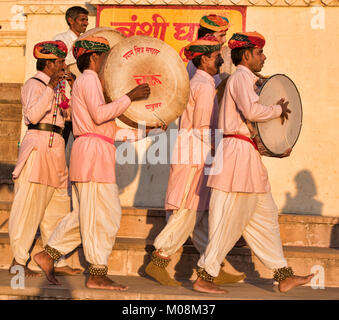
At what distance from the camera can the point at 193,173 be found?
6.05 m

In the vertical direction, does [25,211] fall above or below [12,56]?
below

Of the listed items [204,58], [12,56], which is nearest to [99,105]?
[204,58]

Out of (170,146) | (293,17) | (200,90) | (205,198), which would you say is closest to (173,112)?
(200,90)

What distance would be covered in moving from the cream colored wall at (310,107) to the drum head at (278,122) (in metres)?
2.31

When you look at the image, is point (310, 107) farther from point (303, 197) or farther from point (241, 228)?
point (241, 228)

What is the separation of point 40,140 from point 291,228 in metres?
2.59

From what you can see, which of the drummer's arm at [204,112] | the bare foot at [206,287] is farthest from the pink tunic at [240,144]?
the bare foot at [206,287]

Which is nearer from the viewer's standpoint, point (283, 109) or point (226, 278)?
point (283, 109)

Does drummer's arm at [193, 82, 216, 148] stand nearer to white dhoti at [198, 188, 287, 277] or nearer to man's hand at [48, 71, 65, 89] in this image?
white dhoti at [198, 188, 287, 277]

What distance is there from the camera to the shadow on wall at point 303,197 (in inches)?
317

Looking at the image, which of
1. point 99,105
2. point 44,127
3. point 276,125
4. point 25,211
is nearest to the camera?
point 99,105

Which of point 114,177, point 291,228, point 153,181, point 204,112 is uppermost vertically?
point 204,112

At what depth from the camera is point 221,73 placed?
673cm

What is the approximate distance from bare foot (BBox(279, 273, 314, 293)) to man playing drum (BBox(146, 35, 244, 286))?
0.59 meters
